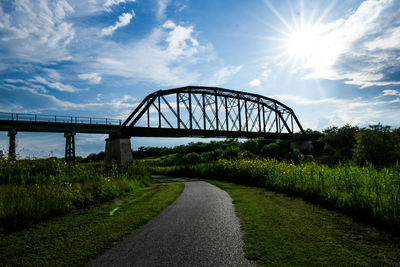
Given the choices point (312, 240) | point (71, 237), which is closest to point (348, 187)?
point (312, 240)

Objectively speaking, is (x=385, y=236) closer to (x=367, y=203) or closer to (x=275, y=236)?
(x=367, y=203)

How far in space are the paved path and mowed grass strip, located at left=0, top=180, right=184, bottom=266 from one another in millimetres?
395

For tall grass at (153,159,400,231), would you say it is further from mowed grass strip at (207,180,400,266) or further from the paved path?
the paved path

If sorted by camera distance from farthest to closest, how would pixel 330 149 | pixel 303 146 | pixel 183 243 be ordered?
pixel 303 146, pixel 330 149, pixel 183 243

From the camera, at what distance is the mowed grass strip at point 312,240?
14.3 feet

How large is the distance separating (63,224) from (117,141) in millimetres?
26525

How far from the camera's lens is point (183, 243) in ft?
17.1

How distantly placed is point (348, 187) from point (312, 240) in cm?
474

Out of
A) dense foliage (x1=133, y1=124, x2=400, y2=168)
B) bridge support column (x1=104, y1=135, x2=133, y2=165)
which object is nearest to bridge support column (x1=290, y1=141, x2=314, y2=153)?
dense foliage (x1=133, y1=124, x2=400, y2=168)

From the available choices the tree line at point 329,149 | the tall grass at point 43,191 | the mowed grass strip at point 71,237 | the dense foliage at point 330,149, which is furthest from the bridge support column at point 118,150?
the mowed grass strip at point 71,237

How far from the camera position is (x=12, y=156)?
12.8m

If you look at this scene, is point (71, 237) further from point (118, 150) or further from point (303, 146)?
point (303, 146)

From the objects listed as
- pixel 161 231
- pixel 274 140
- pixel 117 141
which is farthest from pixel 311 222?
pixel 274 140

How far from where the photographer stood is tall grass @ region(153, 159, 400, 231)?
6430 mm
